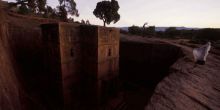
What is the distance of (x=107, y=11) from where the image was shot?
93.7 ft

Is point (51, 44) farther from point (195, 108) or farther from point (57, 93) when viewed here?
point (195, 108)

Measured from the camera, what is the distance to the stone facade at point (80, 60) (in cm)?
955

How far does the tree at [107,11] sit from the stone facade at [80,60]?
56.4 feet

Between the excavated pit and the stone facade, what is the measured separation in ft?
11.9

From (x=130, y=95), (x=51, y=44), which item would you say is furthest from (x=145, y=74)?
(x=51, y=44)

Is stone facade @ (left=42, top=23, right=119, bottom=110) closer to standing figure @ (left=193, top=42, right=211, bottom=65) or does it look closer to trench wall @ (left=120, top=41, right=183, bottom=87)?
trench wall @ (left=120, top=41, right=183, bottom=87)

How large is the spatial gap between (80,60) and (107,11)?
20.3 m

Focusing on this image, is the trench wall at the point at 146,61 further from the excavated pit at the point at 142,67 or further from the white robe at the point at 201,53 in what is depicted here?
the white robe at the point at 201,53

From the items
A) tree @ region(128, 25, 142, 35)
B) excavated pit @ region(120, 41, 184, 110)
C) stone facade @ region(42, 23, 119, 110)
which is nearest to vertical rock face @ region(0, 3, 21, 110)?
stone facade @ region(42, 23, 119, 110)

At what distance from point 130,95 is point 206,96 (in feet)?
38.7

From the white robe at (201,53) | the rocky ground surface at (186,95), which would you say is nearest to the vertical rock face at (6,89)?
the rocky ground surface at (186,95)

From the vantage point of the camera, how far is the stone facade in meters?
9.55

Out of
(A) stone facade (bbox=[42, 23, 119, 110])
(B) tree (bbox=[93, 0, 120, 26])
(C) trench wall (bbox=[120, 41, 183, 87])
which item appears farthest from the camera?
(B) tree (bbox=[93, 0, 120, 26])

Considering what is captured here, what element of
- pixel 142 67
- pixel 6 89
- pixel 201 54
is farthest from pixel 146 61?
pixel 6 89
